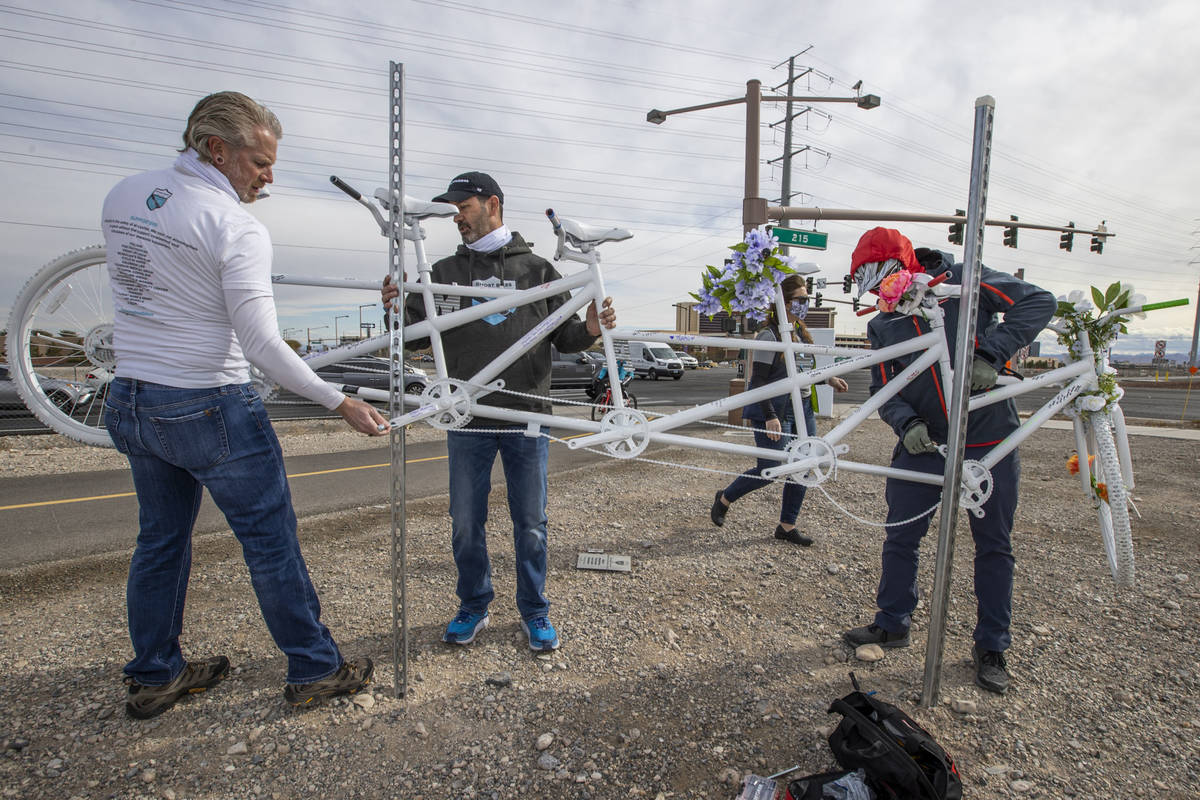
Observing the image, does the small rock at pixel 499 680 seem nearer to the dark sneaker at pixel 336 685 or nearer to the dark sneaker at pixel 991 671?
the dark sneaker at pixel 336 685

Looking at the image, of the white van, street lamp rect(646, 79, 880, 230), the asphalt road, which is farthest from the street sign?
the white van

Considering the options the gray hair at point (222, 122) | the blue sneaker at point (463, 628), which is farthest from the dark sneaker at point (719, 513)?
the gray hair at point (222, 122)

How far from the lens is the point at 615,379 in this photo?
9.41ft

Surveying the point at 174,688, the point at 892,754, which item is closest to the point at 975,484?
the point at 892,754

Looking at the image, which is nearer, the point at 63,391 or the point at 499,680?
the point at 499,680

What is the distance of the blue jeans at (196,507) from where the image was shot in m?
1.99

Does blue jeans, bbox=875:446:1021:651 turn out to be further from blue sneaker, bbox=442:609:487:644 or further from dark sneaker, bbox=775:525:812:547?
blue sneaker, bbox=442:609:487:644

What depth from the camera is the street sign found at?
9633 millimetres

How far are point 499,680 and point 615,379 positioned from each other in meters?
1.46

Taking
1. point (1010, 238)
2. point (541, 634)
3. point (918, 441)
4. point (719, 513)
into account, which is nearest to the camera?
point (918, 441)

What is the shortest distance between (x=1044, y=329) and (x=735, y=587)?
2102 millimetres

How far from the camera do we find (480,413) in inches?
104

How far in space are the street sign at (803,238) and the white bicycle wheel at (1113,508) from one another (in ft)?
24.2

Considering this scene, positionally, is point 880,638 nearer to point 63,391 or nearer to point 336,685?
point 336,685
